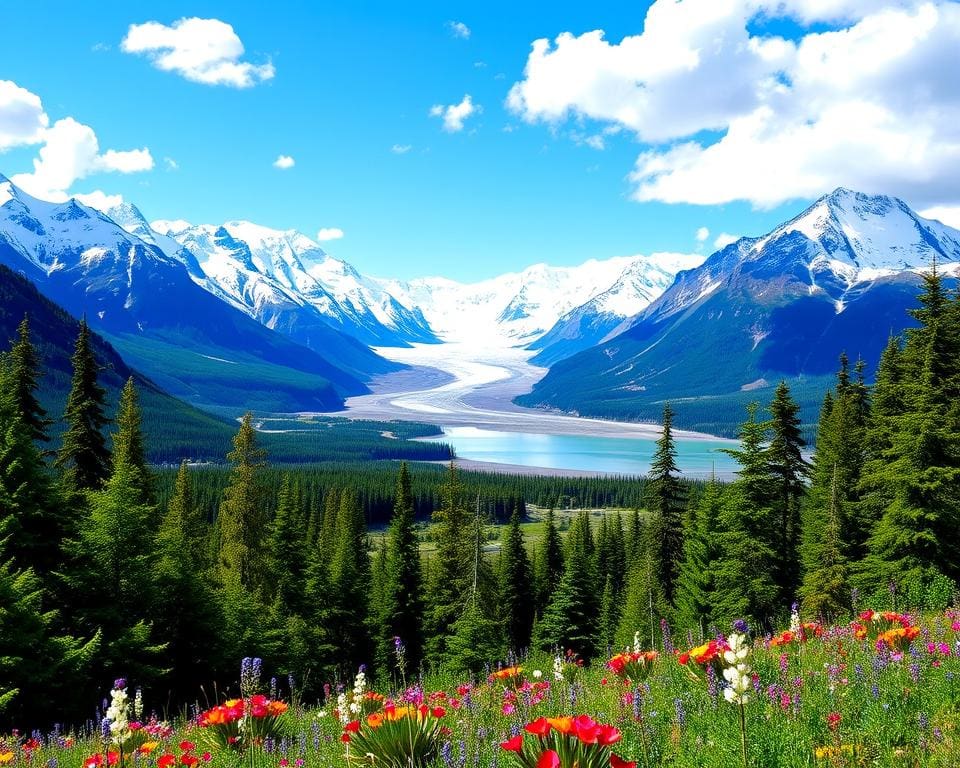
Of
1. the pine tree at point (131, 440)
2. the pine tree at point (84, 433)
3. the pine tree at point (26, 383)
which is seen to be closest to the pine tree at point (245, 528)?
the pine tree at point (131, 440)

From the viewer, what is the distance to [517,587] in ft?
174

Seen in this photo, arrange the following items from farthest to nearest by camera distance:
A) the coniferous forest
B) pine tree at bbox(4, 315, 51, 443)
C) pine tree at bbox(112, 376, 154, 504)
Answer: pine tree at bbox(112, 376, 154, 504), pine tree at bbox(4, 315, 51, 443), the coniferous forest

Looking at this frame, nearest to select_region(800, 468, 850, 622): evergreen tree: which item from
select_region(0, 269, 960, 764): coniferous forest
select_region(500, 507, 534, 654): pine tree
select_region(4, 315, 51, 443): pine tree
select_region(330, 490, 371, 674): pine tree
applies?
select_region(0, 269, 960, 764): coniferous forest

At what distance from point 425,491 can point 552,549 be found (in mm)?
80382

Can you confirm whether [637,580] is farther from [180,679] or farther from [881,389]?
[180,679]

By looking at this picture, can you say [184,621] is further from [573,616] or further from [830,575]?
[573,616]

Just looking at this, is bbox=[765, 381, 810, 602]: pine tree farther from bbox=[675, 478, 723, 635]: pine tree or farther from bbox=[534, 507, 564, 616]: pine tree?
bbox=[534, 507, 564, 616]: pine tree

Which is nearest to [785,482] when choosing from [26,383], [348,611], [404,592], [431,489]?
[404,592]

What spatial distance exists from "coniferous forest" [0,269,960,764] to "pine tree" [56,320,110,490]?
10 centimetres

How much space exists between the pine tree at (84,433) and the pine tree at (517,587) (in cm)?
2917

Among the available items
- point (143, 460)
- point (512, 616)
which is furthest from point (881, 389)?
point (143, 460)

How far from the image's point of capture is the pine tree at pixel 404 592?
146ft

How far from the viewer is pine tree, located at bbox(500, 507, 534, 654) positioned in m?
51.6

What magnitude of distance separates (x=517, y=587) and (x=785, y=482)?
24597 mm
